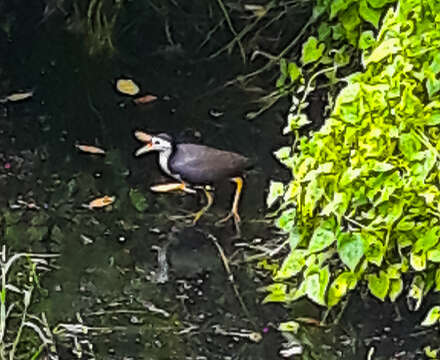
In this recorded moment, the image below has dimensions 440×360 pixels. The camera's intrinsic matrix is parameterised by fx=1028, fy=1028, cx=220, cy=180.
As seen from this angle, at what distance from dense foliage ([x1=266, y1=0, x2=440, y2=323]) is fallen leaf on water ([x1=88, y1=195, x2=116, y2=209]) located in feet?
3.16

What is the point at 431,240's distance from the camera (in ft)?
5.89

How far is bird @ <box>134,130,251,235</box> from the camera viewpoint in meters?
2.79

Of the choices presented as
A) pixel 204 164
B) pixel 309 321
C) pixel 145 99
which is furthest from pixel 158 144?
pixel 309 321

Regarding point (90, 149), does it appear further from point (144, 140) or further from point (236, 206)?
point (236, 206)

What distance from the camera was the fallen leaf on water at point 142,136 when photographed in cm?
313

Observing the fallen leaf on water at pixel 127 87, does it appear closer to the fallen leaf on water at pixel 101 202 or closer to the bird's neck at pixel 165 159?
the bird's neck at pixel 165 159

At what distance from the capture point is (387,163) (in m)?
1.80

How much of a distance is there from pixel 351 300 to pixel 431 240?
1.89 feet

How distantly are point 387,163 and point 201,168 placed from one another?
3.48 feet

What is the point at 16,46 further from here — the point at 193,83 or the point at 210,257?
the point at 210,257

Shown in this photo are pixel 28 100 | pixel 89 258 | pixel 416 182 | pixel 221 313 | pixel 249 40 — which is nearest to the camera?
pixel 416 182

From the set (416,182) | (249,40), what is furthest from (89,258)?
(249,40)

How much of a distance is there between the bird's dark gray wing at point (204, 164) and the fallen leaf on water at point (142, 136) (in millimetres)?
258

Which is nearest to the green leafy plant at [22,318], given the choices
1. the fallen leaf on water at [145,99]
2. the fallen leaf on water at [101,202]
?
the fallen leaf on water at [101,202]
